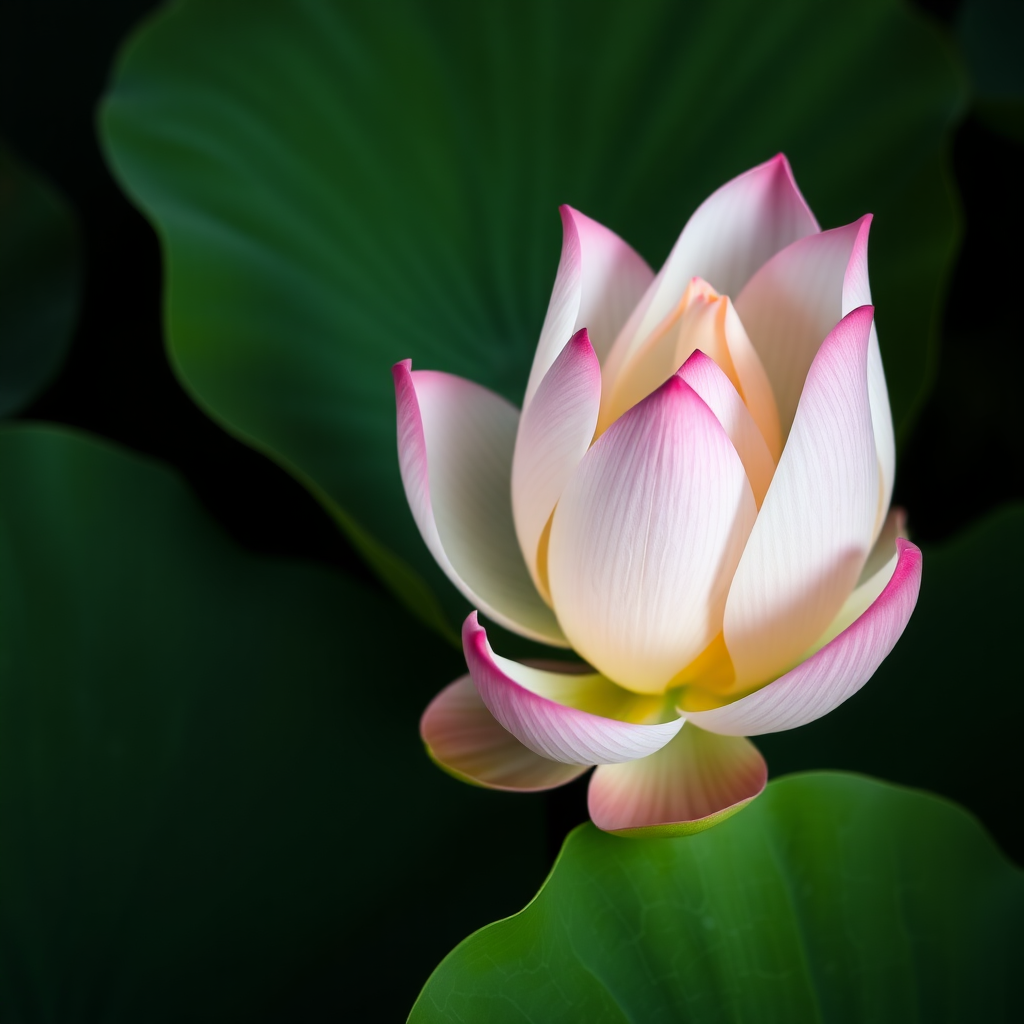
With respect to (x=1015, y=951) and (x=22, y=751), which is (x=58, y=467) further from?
(x=1015, y=951)

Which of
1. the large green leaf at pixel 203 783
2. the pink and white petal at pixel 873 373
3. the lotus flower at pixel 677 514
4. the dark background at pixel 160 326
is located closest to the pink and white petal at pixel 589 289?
the lotus flower at pixel 677 514

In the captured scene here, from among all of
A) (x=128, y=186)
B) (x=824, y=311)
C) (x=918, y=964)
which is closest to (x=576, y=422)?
(x=824, y=311)

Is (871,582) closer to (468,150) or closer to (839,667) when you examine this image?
(839,667)

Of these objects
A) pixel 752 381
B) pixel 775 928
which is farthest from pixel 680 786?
pixel 752 381

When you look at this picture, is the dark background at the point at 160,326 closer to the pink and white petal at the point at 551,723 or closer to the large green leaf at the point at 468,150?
the large green leaf at the point at 468,150

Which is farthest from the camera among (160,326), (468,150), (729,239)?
(160,326)

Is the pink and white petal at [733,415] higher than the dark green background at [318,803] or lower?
higher
